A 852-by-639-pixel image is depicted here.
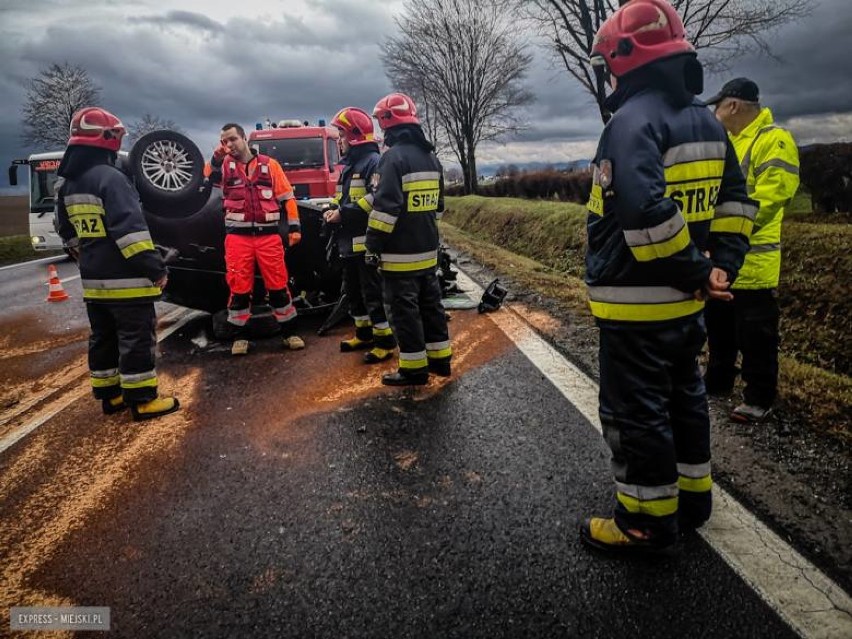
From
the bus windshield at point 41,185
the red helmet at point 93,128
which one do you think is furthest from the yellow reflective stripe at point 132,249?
the bus windshield at point 41,185

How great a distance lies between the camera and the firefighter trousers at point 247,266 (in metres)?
5.00

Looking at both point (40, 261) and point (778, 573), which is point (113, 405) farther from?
point (40, 261)

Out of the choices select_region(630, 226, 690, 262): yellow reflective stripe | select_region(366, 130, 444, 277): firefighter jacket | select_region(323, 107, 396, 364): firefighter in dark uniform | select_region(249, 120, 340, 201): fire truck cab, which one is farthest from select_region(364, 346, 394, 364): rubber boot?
select_region(249, 120, 340, 201): fire truck cab

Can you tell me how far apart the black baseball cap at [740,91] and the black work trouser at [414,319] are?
2224mm

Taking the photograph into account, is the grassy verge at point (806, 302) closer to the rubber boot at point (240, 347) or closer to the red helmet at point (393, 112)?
the red helmet at point (393, 112)

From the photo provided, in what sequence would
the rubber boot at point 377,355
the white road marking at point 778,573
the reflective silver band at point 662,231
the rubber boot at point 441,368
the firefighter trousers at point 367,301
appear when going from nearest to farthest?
1. the white road marking at point 778,573
2. the reflective silver band at point 662,231
3. the rubber boot at point 441,368
4. the rubber boot at point 377,355
5. the firefighter trousers at point 367,301

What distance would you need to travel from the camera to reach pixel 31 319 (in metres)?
7.04

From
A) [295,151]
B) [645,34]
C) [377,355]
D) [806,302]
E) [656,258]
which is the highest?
→ [295,151]

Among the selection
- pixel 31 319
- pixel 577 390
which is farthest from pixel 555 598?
pixel 31 319

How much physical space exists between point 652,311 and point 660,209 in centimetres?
40

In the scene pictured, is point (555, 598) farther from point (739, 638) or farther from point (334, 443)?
point (334, 443)

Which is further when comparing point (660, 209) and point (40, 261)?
point (40, 261)

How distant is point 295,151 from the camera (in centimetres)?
1063

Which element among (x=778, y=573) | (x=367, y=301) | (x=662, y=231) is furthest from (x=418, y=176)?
(x=778, y=573)
